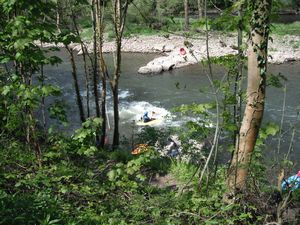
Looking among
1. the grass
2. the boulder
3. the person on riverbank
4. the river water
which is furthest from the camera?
the grass

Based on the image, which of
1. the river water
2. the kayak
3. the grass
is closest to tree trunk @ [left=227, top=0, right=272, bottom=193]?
the river water

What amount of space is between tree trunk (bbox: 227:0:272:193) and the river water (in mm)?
6857

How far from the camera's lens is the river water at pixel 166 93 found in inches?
551

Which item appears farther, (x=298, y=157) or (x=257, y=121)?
(x=298, y=157)

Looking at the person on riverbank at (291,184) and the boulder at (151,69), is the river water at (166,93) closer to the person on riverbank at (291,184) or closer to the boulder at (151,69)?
the boulder at (151,69)

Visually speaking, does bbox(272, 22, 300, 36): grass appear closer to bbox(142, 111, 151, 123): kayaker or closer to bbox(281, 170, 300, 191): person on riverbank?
bbox(142, 111, 151, 123): kayaker

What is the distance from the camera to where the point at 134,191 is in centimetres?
479

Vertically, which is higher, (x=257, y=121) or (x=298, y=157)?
(x=257, y=121)

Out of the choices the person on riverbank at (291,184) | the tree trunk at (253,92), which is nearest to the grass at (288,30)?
the person on riverbank at (291,184)

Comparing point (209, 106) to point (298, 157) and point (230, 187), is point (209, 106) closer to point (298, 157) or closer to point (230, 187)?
point (230, 187)

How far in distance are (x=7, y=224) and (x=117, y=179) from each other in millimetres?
1952

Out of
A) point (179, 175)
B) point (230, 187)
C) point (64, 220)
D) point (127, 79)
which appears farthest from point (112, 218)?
point (127, 79)

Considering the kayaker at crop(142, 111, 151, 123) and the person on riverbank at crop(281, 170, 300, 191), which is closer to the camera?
the person on riverbank at crop(281, 170, 300, 191)

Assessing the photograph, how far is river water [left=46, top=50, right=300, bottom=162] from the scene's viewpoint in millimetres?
14008
